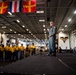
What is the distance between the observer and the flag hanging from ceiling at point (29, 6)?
33.3 feet

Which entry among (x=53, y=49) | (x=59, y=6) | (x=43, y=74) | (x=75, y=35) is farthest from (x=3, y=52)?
(x=75, y=35)

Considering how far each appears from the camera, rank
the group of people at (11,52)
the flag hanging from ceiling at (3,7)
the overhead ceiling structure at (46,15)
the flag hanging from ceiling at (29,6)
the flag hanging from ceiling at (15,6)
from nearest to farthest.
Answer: the flag hanging from ceiling at (29,6) → the flag hanging from ceiling at (15,6) → the flag hanging from ceiling at (3,7) → the group of people at (11,52) → the overhead ceiling structure at (46,15)

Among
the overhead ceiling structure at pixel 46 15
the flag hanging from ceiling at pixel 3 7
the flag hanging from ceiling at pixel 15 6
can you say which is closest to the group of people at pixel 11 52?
the flag hanging from ceiling at pixel 3 7

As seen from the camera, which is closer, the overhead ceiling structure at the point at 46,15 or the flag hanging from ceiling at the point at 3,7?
the flag hanging from ceiling at the point at 3,7

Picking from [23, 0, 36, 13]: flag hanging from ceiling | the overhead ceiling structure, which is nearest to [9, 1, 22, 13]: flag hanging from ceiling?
[23, 0, 36, 13]: flag hanging from ceiling

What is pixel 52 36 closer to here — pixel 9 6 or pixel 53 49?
pixel 53 49

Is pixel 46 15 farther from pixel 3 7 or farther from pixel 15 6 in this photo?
pixel 15 6

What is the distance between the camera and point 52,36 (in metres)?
12.2

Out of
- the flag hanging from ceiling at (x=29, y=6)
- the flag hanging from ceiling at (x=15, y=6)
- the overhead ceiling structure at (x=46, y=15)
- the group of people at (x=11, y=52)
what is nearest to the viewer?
the flag hanging from ceiling at (x=29, y=6)

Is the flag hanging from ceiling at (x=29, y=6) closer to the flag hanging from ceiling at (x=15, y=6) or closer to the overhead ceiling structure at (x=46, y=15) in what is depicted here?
the flag hanging from ceiling at (x=15, y=6)

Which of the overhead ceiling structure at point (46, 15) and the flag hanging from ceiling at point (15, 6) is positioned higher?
the overhead ceiling structure at point (46, 15)

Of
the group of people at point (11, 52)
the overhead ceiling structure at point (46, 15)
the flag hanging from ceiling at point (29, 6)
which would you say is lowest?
the group of people at point (11, 52)

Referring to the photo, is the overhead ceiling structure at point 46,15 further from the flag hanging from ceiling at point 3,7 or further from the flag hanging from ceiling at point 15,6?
the flag hanging from ceiling at point 3,7

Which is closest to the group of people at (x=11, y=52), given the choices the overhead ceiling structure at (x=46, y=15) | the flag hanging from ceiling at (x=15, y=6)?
the flag hanging from ceiling at (x=15, y=6)
